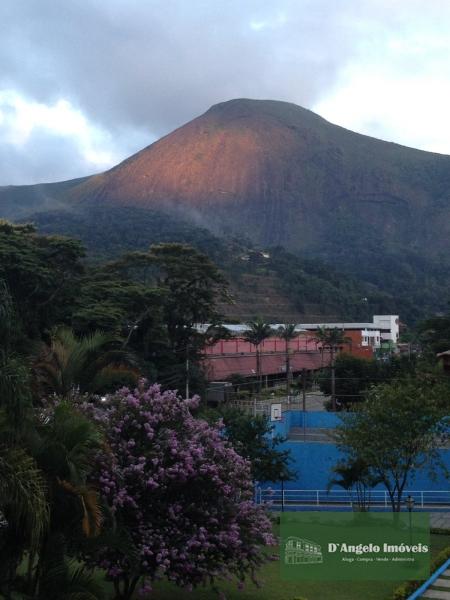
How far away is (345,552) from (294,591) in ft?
6.66

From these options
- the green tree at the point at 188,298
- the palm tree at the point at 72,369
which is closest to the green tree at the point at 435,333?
the green tree at the point at 188,298

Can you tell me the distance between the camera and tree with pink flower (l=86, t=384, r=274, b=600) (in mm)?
10828

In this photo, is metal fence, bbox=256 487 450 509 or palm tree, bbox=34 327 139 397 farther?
metal fence, bbox=256 487 450 509

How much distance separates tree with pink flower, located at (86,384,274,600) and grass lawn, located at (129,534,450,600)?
6.91ft

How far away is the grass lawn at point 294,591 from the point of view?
1366cm

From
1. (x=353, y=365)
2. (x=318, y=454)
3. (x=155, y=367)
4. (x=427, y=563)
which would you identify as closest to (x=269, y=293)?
(x=353, y=365)

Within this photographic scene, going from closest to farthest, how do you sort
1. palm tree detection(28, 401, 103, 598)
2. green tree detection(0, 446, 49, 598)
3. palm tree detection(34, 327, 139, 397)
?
1. green tree detection(0, 446, 49, 598)
2. palm tree detection(28, 401, 103, 598)
3. palm tree detection(34, 327, 139, 397)

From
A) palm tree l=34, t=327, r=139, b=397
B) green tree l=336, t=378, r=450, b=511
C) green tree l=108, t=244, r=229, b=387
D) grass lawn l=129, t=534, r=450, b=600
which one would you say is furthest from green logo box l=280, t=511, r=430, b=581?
green tree l=108, t=244, r=229, b=387

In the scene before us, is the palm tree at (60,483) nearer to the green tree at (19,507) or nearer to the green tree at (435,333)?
the green tree at (19,507)

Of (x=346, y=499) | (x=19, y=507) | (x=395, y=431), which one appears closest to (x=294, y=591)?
(x=395, y=431)

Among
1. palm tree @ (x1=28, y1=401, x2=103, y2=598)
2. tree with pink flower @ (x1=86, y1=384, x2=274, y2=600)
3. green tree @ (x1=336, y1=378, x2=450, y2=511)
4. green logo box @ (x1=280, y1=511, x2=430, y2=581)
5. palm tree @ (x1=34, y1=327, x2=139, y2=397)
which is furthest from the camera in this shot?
green tree @ (x1=336, y1=378, x2=450, y2=511)

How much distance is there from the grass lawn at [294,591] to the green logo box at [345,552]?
0.94ft

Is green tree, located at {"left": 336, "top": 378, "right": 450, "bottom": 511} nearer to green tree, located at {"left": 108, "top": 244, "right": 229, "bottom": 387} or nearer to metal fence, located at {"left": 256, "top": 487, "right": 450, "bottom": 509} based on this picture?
metal fence, located at {"left": 256, "top": 487, "right": 450, "bottom": 509}

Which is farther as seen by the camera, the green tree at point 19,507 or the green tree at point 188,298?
the green tree at point 188,298
